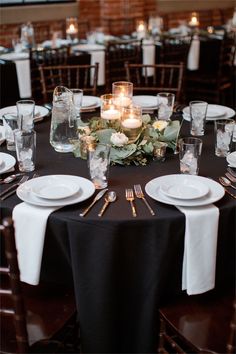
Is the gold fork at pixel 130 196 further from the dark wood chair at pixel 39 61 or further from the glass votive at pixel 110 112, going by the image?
the dark wood chair at pixel 39 61

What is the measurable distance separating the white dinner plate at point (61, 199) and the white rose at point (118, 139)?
22 cm

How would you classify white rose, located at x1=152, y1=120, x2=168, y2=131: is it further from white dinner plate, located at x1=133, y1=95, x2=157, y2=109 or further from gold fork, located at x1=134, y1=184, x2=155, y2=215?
white dinner plate, located at x1=133, y1=95, x2=157, y2=109

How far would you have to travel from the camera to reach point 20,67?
399cm

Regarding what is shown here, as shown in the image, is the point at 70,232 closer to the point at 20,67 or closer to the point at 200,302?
the point at 200,302

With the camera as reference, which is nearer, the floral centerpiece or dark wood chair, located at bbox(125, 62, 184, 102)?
the floral centerpiece

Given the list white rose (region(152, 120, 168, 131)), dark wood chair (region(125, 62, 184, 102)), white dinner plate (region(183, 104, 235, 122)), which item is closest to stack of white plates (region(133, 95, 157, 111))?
white dinner plate (region(183, 104, 235, 122))

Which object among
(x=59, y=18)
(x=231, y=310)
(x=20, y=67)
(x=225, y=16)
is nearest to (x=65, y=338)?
(x=231, y=310)

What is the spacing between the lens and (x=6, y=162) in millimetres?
1971

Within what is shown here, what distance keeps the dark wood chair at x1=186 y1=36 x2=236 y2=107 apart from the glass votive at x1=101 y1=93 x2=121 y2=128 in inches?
107

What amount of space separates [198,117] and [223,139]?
11.8 inches

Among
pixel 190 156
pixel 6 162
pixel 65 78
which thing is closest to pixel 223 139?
pixel 190 156

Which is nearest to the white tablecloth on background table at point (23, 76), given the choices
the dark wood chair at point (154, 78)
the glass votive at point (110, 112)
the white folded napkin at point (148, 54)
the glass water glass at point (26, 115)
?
the dark wood chair at point (154, 78)

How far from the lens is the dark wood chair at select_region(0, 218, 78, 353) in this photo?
134cm

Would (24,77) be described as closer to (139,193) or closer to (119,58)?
(119,58)
